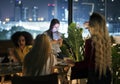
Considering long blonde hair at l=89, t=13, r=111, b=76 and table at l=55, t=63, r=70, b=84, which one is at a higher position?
long blonde hair at l=89, t=13, r=111, b=76

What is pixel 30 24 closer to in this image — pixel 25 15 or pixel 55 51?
pixel 25 15

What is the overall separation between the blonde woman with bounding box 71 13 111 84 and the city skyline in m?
4.51

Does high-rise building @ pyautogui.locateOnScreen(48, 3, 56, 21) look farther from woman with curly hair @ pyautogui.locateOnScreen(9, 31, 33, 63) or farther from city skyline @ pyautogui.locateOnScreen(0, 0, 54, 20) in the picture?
woman with curly hair @ pyautogui.locateOnScreen(9, 31, 33, 63)

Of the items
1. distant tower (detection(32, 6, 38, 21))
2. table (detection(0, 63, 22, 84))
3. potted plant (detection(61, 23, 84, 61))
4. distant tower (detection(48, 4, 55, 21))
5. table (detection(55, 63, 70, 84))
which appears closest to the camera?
table (detection(0, 63, 22, 84))

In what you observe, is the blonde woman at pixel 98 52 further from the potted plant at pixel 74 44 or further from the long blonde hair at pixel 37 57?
the potted plant at pixel 74 44

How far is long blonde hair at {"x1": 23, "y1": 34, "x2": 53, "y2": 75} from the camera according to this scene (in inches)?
110

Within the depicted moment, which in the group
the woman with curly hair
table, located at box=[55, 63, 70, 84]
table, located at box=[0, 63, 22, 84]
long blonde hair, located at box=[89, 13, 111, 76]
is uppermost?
long blonde hair, located at box=[89, 13, 111, 76]

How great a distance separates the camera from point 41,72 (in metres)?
2.84

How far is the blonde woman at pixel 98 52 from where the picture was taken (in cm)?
291

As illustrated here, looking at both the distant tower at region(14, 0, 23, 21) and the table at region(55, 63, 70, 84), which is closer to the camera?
the table at region(55, 63, 70, 84)

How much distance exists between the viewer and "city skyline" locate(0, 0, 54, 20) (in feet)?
23.6

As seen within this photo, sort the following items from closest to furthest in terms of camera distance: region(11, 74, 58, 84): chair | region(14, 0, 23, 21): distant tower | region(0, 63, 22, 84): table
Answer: region(11, 74, 58, 84): chair
region(0, 63, 22, 84): table
region(14, 0, 23, 21): distant tower

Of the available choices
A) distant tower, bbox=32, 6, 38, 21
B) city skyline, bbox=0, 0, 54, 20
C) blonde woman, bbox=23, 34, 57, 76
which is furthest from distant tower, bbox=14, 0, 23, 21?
blonde woman, bbox=23, 34, 57, 76

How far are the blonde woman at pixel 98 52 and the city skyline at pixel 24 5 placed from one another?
177 inches
